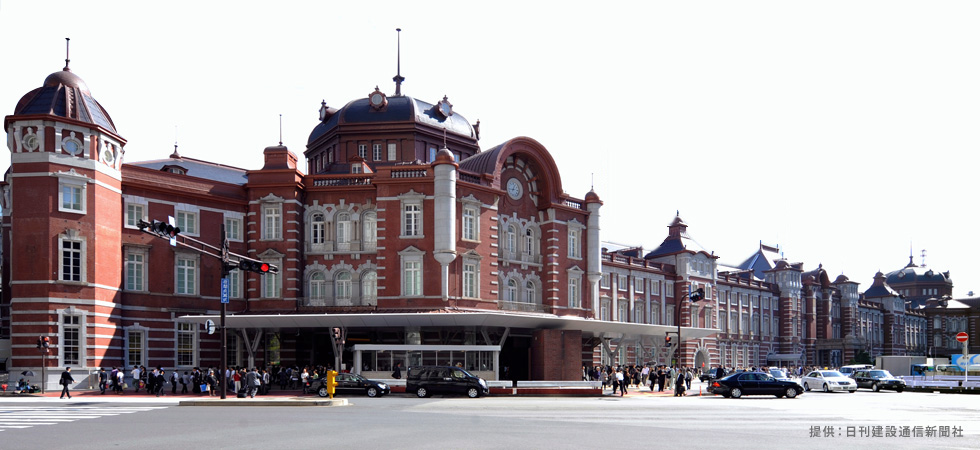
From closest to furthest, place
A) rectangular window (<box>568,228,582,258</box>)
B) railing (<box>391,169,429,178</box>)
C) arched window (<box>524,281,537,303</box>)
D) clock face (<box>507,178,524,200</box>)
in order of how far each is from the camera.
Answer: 1. railing (<box>391,169,429,178</box>)
2. clock face (<box>507,178,524,200</box>)
3. arched window (<box>524,281,537,303</box>)
4. rectangular window (<box>568,228,582,258</box>)

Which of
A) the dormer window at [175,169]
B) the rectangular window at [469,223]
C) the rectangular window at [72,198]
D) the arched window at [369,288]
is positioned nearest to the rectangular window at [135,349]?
the rectangular window at [72,198]

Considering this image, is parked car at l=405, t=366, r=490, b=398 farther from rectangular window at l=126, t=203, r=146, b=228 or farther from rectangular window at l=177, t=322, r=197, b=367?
rectangular window at l=126, t=203, r=146, b=228

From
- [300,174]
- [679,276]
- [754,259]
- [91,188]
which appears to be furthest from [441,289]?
[754,259]

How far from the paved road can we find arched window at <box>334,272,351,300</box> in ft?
65.5

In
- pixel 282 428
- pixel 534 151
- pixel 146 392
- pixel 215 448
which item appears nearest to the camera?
pixel 215 448

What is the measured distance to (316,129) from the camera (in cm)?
6247

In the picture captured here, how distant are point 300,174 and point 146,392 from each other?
14.7 meters

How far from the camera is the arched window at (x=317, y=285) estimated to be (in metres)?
50.3

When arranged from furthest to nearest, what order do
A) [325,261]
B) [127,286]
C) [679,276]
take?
[679,276] → [325,261] → [127,286]

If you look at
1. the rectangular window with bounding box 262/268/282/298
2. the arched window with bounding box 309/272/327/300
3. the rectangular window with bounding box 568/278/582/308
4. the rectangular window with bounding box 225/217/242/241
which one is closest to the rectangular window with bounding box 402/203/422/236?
the arched window with bounding box 309/272/327/300

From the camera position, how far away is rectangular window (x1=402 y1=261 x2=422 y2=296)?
4828 centimetres

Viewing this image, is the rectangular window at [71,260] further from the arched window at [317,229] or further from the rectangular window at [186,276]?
the arched window at [317,229]

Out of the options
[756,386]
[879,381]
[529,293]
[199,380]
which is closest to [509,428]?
[756,386]

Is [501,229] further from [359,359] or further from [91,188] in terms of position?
[91,188]
